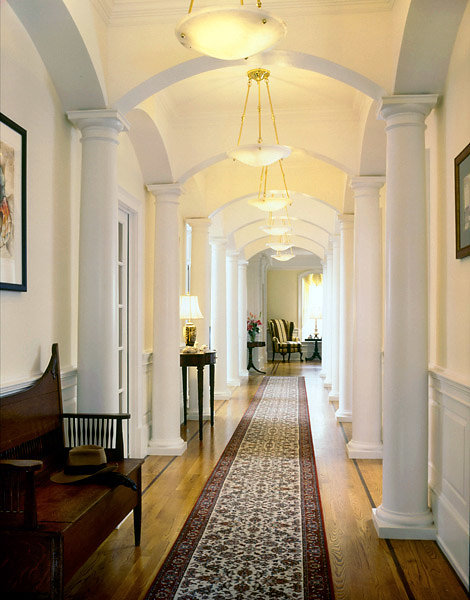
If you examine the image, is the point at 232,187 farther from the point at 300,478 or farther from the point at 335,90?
the point at 300,478

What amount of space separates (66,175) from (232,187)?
4.51m

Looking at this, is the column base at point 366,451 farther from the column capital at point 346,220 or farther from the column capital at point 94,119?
the column capital at point 94,119

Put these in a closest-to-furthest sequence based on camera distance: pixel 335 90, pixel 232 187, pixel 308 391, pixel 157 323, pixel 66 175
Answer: pixel 66 175 → pixel 335 90 → pixel 157 323 → pixel 232 187 → pixel 308 391

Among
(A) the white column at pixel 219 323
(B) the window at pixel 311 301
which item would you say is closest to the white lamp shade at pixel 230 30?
(A) the white column at pixel 219 323

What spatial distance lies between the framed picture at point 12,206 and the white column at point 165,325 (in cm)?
273

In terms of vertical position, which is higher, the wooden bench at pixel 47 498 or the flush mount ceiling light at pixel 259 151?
the flush mount ceiling light at pixel 259 151

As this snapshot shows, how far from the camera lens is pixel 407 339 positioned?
372 centimetres

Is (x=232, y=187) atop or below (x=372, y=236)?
atop

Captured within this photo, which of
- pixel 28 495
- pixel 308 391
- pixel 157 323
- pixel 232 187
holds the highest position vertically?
pixel 232 187

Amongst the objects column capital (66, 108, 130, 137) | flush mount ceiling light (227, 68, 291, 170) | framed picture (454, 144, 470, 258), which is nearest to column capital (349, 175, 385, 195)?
flush mount ceiling light (227, 68, 291, 170)

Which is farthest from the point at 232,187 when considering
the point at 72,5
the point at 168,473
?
the point at 72,5

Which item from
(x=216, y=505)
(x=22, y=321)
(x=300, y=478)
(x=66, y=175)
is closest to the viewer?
(x=22, y=321)

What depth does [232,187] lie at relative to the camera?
8297 millimetres

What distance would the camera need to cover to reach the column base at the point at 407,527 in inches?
143
